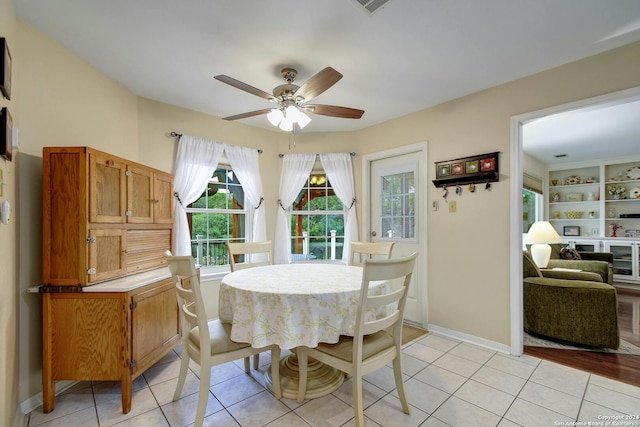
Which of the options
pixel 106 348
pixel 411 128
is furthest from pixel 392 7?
pixel 106 348

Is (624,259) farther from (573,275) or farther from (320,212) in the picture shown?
(320,212)

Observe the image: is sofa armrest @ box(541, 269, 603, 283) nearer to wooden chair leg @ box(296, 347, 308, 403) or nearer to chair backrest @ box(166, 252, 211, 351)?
wooden chair leg @ box(296, 347, 308, 403)

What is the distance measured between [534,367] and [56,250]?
3.62m

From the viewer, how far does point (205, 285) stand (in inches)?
127

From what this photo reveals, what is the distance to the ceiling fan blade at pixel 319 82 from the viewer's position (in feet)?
5.58

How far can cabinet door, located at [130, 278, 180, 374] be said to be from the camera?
1.85 meters

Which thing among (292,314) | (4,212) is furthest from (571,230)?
(4,212)

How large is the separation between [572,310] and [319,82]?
3.08 meters

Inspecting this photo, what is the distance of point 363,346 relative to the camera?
160 centimetres

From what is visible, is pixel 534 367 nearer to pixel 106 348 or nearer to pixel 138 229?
pixel 106 348

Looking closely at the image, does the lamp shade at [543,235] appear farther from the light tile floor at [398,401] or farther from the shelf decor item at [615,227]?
the shelf decor item at [615,227]

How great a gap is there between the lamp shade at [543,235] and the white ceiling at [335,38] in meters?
1.93

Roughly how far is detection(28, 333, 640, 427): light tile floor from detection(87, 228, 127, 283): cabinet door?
2.75 ft

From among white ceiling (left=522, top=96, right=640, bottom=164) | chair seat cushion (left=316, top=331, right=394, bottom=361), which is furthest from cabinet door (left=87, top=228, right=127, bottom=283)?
white ceiling (left=522, top=96, right=640, bottom=164)
